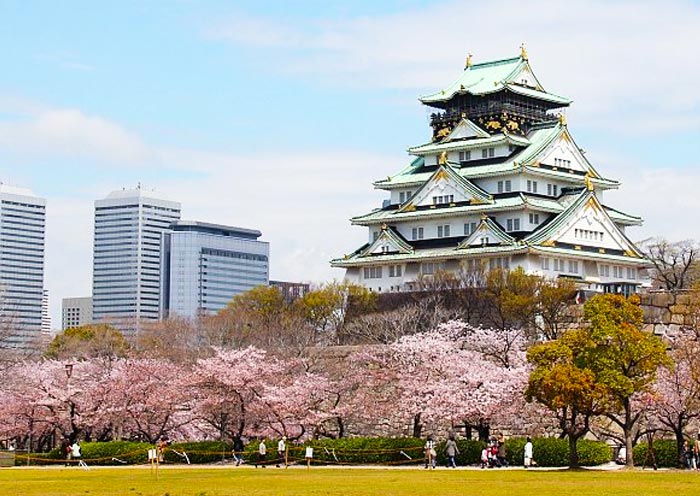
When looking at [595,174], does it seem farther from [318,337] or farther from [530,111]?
[318,337]

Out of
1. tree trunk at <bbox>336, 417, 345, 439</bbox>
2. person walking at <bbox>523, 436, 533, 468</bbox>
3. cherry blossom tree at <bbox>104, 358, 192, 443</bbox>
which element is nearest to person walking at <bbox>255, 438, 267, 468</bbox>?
tree trunk at <bbox>336, 417, 345, 439</bbox>

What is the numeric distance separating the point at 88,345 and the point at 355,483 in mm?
51816

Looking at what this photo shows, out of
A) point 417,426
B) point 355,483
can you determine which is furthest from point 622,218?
point 355,483

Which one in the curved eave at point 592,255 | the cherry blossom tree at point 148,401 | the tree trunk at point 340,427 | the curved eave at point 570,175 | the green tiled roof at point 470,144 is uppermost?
the green tiled roof at point 470,144

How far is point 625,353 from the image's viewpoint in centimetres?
4281

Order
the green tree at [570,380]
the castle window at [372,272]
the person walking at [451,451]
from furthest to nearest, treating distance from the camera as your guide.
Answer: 1. the castle window at [372,272]
2. the person walking at [451,451]
3. the green tree at [570,380]

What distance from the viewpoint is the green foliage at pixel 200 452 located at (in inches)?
2271

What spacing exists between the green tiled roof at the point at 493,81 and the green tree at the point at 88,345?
91.9 feet

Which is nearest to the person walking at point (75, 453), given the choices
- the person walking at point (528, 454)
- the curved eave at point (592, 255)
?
the person walking at point (528, 454)

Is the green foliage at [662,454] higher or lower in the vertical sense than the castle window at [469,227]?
lower

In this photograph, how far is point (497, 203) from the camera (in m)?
88.0

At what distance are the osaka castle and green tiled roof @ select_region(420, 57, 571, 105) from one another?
100mm

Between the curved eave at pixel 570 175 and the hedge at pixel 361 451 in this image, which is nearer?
the hedge at pixel 361 451

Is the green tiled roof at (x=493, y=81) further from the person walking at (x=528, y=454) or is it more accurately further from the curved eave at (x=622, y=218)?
the person walking at (x=528, y=454)
